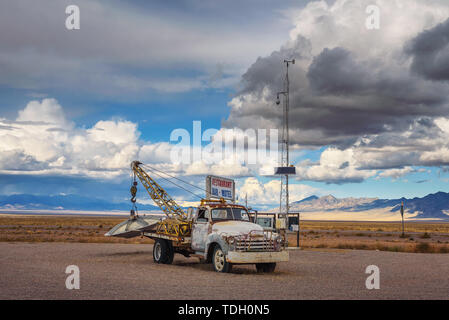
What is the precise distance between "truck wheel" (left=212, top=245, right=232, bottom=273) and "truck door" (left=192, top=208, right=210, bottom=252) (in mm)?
935

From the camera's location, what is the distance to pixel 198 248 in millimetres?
19453

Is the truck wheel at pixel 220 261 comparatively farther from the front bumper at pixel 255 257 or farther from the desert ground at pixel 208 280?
the front bumper at pixel 255 257

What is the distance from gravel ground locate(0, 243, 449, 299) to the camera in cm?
1270

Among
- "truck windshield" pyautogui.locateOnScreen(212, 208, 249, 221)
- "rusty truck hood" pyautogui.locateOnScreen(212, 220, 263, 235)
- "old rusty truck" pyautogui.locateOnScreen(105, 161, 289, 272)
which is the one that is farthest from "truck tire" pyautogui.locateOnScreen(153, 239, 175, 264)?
"rusty truck hood" pyautogui.locateOnScreen(212, 220, 263, 235)

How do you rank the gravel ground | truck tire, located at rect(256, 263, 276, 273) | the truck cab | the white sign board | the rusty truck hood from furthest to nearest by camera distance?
the white sign board → truck tire, located at rect(256, 263, 276, 273) → the rusty truck hood → the truck cab → the gravel ground

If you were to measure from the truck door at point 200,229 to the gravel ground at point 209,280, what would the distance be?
0.93m

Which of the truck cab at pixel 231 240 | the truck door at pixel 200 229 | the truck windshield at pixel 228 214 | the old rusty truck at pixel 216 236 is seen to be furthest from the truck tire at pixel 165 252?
the truck windshield at pixel 228 214

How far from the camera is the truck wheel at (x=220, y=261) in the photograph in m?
17.5

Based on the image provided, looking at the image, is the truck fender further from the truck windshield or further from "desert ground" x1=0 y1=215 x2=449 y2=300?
the truck windshield

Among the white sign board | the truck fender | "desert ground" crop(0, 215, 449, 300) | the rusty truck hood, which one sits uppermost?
the white sign board

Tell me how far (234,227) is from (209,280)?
3.17m
